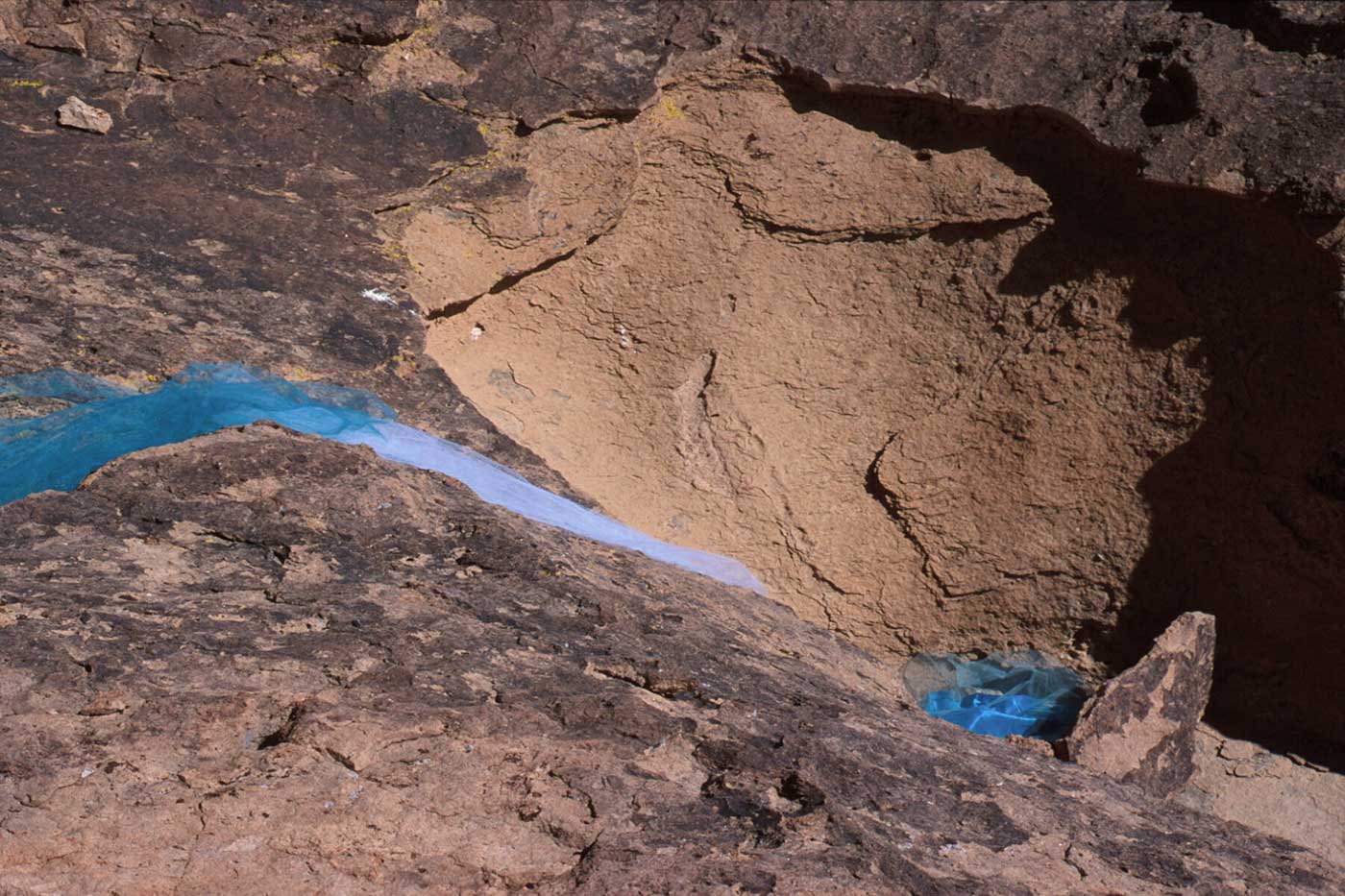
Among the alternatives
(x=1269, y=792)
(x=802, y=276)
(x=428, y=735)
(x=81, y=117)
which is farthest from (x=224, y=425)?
(x=1269, y=792)

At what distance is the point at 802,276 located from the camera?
3.61 metres

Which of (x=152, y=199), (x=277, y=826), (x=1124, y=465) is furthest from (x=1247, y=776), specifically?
(x=152, y=199)

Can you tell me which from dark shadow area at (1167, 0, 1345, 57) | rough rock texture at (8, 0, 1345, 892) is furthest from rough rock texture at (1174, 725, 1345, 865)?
dark shadow area at (1167, 0, 1345, 57)

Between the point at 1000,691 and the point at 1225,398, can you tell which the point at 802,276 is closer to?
the point at 1225,398

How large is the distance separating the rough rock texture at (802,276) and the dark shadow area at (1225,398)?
1cm

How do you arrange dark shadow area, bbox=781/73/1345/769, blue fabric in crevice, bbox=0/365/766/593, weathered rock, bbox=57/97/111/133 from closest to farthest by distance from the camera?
blue fabric in crevice, bbox=0/365/766/593 < dark shadow area, bbox=781/73/1345/769 < weathered rock, bbox=57/97/111/133

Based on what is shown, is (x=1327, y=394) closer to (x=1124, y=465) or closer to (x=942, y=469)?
(x=1124, y=465)

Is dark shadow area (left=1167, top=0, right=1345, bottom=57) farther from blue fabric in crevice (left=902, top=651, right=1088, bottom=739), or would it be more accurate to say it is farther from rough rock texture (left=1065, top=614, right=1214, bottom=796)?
blue fabric in crevice (left=902, top=651, right=1088, bottom=739)

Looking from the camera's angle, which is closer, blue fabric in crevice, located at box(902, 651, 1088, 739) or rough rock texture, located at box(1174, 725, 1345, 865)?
rough rock texture, located at box(1174, 725, 1345, 865)

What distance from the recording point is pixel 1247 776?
10.7ft

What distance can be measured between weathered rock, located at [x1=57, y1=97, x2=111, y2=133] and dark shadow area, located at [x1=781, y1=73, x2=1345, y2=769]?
6.84 feet

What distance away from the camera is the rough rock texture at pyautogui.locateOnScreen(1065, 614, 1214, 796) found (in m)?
2.85

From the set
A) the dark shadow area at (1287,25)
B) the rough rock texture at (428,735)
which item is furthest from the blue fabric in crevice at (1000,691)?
the dark shadow area at (1287,25)

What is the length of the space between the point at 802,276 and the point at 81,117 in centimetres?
224
